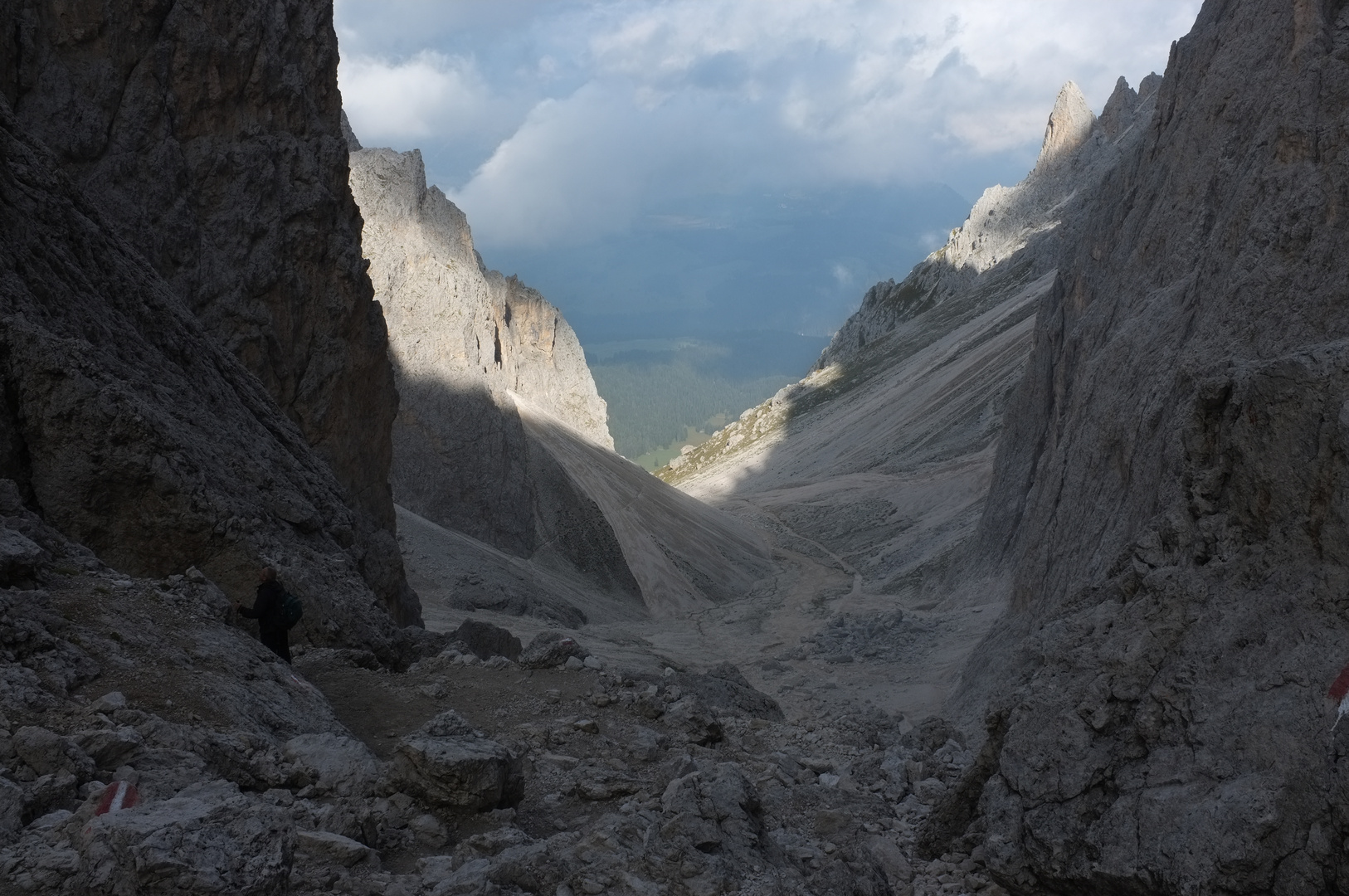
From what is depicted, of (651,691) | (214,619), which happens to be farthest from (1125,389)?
(214,619)

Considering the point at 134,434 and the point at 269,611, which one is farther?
the point at 134,434

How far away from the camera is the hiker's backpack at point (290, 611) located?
9297mm

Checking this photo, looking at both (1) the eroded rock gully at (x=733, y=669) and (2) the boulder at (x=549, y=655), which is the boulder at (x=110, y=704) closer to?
(1) the eroded rock gully at (x=733, y=669)

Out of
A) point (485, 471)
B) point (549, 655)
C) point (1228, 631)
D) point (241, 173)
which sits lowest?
point (1228, 631)

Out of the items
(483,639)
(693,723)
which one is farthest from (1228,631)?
(483,639)

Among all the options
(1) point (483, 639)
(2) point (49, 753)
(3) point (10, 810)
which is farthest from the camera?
(1) point (483, 639)

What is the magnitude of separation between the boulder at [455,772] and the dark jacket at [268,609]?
2.91m

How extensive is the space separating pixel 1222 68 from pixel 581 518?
24.8 metres

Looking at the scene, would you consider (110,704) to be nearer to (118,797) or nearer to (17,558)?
(118,797)

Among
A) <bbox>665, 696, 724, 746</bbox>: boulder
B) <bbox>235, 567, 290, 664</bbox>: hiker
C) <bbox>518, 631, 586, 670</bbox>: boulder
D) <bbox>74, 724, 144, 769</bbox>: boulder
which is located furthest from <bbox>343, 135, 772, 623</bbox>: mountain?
<bbox>74, 724, 144, 769</bbox>: boulder

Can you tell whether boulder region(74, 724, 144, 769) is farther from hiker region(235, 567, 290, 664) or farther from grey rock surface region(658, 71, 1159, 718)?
grey rock surface region(658, 71, 1159, 718)

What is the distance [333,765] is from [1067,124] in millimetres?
114859

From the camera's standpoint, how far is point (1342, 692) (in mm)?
5371

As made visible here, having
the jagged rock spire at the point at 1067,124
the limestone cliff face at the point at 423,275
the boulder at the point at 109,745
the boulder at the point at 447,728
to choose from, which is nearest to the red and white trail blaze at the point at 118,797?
the boulder at the point at 109,745
